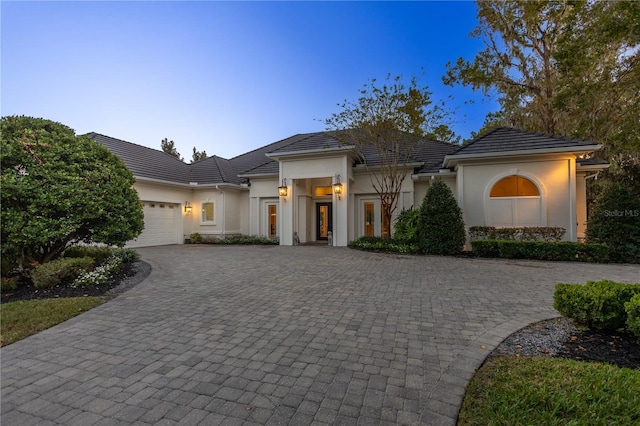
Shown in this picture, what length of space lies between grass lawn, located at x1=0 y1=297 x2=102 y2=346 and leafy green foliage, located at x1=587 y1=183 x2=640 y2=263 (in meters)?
13.4

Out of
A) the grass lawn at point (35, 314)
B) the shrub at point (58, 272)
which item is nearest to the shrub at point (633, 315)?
the grass lawn at point (35, 314)

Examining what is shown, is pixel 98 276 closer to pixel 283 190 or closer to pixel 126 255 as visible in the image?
pixel 126 255

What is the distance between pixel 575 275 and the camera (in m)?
6.53

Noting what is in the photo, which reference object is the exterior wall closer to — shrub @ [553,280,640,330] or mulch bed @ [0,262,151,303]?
shrub @ [553,280,640,330]

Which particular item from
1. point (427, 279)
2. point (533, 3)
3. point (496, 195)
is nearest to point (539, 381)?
point (427, 279)

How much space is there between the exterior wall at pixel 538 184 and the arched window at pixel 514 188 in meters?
0.18

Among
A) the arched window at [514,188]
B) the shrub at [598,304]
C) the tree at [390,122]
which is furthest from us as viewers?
the tree at [390,122]

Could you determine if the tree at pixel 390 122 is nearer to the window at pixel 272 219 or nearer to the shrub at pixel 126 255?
the window at pixel 272 219

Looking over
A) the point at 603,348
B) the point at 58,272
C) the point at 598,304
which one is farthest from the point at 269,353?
the point at 58,272

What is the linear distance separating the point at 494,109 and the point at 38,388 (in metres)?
21.6

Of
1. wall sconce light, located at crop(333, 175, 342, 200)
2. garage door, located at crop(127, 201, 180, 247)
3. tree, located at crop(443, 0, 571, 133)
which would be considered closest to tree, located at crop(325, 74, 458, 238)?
wall sconce light, located at crop(333, 175, 342, 200)

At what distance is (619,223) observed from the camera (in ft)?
26.7

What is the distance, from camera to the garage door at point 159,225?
545 inches

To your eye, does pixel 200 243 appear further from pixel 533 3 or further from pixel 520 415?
pixel 533 3
